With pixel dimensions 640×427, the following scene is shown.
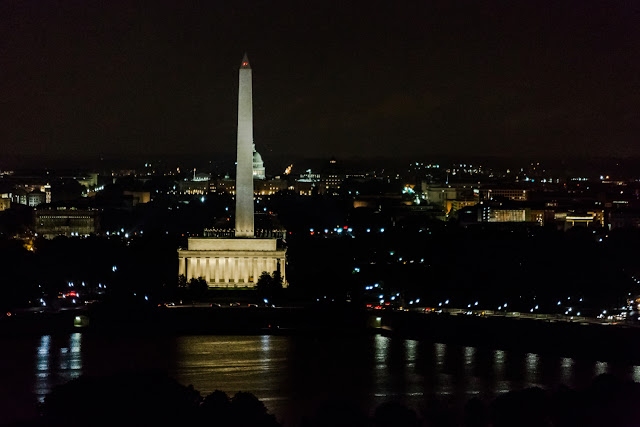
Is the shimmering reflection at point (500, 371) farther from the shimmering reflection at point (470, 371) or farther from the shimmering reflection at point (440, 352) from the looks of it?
the shimmering reflection at point (440, 352)

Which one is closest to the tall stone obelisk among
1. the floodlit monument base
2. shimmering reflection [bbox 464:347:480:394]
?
the floodlit monument base

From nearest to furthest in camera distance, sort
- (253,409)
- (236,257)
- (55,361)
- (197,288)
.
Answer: (253,409) < (55,361) < (197,288) < (236,257)

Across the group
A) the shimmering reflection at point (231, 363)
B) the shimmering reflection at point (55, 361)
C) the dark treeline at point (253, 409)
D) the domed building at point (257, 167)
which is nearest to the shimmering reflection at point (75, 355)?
the shimmering reflection at point (55, 361)

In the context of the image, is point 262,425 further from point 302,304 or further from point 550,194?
point 550,194

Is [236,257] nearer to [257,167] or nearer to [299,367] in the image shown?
[299,367]

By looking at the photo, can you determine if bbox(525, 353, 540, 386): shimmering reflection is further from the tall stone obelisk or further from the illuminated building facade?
the illuminated building facade

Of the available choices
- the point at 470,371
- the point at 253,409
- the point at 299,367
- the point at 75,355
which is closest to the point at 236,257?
the point at 75,355

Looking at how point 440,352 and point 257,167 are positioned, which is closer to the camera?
point 440,352
